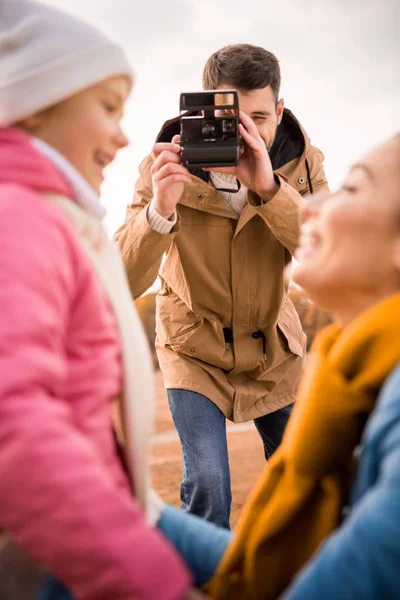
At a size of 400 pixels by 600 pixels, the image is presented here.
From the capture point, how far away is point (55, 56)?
119 cm

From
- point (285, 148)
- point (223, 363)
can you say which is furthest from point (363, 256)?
point (285, 148)

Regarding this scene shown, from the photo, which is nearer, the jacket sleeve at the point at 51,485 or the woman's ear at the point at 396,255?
the jacket sleeve at the point at 51,485

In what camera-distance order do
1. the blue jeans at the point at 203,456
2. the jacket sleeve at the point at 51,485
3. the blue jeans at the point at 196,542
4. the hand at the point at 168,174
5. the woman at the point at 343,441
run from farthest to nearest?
the blue jeans at the point at 203,456 < the hand at the point at 168,174 < the blue jeans at the point at 196,542 < the woman at the point at 343,441 < the jacket sleeve at the point at 51,485

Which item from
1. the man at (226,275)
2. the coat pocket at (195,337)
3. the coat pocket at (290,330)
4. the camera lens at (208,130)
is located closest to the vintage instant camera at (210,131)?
the camera lens at (208,130)

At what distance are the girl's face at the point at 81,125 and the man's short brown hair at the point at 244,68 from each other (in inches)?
51.2

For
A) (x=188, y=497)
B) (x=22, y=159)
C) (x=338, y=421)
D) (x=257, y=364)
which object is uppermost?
(x=22, y=159)

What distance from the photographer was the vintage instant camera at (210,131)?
219 centimetres

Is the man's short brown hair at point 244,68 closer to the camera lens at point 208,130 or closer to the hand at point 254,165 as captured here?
the hand at point 254,165

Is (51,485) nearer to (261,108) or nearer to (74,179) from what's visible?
(74,179)

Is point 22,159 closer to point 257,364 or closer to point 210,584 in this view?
point 210,584

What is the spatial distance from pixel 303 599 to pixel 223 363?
1531 mm

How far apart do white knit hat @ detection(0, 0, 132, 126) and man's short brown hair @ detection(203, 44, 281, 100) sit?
1338 mm

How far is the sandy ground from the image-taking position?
3.76 meters

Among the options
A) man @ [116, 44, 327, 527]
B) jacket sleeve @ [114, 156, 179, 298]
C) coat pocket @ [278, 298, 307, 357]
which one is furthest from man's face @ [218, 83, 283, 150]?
coat pocket @ [278, 298, 307, 357]
